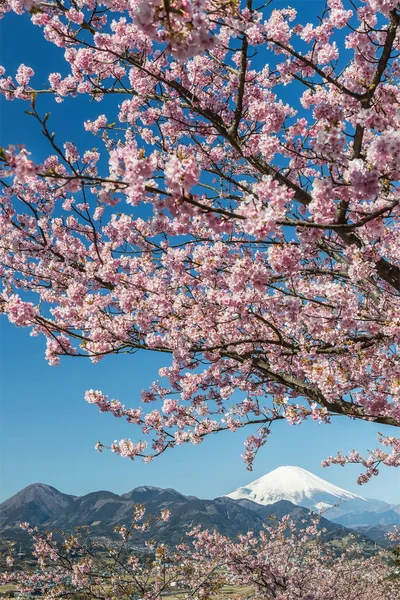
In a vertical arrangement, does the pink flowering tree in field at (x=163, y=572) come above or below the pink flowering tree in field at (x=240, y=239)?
below

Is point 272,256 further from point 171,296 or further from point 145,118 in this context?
point 145,118

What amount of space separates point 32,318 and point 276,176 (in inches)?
170

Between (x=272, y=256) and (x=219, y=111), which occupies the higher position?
(x=219, y=111)

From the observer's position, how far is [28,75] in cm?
830

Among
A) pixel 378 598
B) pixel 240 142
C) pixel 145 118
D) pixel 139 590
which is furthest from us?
pixel 378 598

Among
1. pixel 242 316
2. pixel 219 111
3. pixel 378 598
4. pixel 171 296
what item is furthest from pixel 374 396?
pixel 378 598

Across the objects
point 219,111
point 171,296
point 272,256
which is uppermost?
point 219,111

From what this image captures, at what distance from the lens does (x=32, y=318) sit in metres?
6.43

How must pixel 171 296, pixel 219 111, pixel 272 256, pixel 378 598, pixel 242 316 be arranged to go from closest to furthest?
pixel 272 256, pixel 219 111, pixel 242 316, pixel 171 296, pixel 378 598

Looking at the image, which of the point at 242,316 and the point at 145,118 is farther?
→ the point at 145,118

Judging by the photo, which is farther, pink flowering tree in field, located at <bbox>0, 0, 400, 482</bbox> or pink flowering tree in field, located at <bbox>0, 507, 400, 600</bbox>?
pink flowering tree in field, located at <bbox>0, 507, 400, 600</bbox>

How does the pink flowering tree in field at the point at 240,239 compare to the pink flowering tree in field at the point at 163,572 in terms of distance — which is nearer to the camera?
the pink flowering tree in field at the point at 240,239

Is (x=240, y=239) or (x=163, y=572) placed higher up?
(x=240, y=239)

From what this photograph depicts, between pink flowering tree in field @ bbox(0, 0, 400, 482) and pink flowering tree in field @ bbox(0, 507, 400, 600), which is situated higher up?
pink flowering tree in field @ bbox(0, 0, 400, 482)
